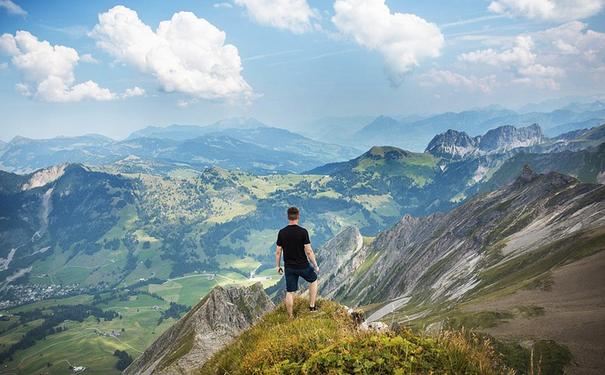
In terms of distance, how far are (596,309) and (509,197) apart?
13755 cm

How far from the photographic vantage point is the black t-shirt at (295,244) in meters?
18.4

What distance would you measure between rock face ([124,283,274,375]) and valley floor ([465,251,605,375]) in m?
27.6

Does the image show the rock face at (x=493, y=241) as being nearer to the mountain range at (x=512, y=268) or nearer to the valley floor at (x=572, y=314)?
the mountain range at (x=512, y=268)

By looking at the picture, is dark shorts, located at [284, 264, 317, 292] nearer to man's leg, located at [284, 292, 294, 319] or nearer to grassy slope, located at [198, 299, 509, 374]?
man's leg, located at [284, 292, 294, 319]

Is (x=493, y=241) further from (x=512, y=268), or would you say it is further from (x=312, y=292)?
(x=312, y=292)

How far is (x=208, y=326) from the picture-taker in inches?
2199

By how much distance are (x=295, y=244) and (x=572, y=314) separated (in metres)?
23.7

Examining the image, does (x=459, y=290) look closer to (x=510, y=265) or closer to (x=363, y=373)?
(x=510, y=265)

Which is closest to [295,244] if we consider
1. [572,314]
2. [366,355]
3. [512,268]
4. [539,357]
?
[366,355]

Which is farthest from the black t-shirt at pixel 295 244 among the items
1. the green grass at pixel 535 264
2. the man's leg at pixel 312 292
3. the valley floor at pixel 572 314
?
the green grass at pixel 535 264

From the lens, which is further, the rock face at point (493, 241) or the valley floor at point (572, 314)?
the rock face at point (493, 241)

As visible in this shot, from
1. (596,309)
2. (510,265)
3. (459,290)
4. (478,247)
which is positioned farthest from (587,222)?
(596,309)

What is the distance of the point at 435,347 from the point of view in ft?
37.0

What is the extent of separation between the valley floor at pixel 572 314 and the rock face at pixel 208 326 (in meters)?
27.6
